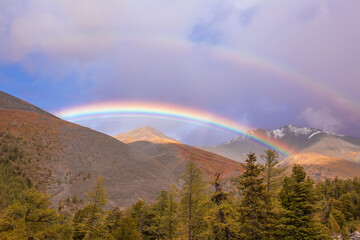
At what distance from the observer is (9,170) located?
4584 cm

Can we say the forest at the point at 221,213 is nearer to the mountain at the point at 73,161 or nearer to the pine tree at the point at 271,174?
the pine tree at the point at 271,174

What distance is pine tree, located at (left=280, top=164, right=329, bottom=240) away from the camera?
1805 cm

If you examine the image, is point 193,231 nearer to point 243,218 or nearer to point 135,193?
point 243,218

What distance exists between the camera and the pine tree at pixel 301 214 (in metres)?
18.0

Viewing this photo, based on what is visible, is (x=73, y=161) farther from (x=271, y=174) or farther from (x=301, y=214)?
(x=301, y=214)

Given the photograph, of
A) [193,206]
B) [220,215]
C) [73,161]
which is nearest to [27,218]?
[193,206]

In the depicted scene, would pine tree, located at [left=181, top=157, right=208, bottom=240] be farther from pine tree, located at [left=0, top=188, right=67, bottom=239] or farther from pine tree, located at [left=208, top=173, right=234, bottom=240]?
pine tree, located at [left=0, top=188, right=67, bottom=239]

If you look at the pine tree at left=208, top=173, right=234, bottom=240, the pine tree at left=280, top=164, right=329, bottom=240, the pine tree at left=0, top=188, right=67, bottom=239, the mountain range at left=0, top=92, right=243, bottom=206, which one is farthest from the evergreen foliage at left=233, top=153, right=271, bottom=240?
the mountain range at left=0, top=92, right=243, bottom=206

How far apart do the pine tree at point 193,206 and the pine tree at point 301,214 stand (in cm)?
709

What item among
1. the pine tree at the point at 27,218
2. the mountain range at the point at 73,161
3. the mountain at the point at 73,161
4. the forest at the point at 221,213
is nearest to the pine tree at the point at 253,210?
the forest at the point at 221,213

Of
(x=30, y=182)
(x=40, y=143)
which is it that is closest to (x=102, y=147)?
(x=40, y=143)

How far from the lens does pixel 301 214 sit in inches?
748

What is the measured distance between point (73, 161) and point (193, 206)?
5747 cm

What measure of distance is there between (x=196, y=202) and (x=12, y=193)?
36894 mm
